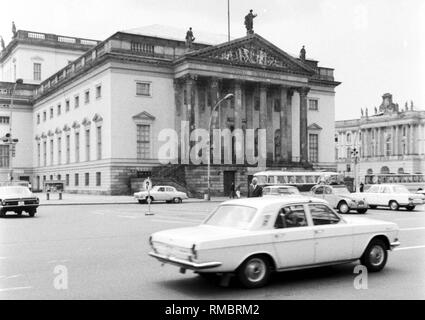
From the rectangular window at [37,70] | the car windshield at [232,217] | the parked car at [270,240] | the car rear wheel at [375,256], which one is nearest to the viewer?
the parked car at [270,240]

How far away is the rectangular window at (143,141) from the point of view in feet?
177

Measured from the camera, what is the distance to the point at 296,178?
5066cm

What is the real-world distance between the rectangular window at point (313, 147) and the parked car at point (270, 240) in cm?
5634

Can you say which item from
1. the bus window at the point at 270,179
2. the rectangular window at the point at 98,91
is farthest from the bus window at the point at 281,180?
the rectangular window at the point at 98,91

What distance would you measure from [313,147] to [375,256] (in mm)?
57175

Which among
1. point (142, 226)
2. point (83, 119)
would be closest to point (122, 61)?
point (83, 119)

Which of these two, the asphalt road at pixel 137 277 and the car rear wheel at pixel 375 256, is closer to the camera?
the asphalt road at pixel 137 277

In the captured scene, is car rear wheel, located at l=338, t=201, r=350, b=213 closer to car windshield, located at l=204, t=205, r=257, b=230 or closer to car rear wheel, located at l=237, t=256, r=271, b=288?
car windshield, located at l=204, t=205, r=257, b=230

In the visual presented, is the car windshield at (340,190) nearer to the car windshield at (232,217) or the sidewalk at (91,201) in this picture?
the sidewalk at (91,201)

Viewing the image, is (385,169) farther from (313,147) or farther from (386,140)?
(313,147)

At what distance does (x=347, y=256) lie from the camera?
10188 mm

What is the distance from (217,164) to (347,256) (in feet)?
143
